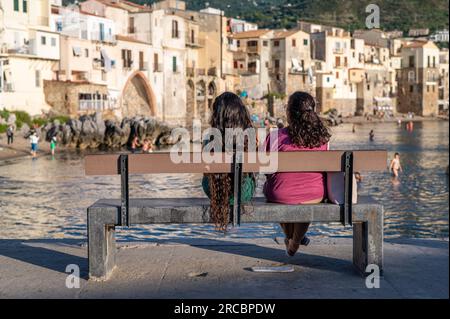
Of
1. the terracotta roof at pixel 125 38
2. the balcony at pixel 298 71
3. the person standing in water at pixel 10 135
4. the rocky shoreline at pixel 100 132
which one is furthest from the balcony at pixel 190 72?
the person standing in water at pixel 10 135

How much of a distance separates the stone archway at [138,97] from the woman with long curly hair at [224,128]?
52.8 m

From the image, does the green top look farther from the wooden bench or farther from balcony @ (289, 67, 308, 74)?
balcony @ (289, 67, 308, 74)

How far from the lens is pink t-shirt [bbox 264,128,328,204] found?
5465 millimetres

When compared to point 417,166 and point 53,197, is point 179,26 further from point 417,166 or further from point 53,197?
point 53,197

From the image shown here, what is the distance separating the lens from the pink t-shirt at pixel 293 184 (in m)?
5.46

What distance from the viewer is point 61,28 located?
51.6 m

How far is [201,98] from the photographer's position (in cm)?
6906

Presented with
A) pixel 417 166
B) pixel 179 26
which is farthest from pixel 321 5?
pixel 417 166

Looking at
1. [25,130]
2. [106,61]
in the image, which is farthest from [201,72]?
[25,130]

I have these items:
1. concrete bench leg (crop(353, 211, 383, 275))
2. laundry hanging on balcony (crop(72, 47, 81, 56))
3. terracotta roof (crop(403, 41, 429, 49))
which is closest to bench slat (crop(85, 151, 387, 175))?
concrete bench leg (crop(353, 211, 383, 275))

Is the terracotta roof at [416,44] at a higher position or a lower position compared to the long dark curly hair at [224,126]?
higher

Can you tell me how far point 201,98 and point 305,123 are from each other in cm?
6394

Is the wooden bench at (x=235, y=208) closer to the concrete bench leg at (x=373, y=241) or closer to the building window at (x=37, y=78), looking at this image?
the concrete bench leg at (x=373, y=241)

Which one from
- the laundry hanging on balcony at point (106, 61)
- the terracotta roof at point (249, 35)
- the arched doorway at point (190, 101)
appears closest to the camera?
the laundry hanging on balcony at point (106, 61)
